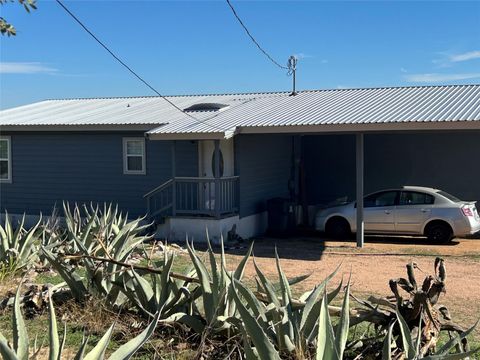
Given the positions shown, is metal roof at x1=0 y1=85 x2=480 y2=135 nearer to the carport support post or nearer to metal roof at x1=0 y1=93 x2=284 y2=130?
metal roof at x1=0 y1=93 x2=284 y2=130

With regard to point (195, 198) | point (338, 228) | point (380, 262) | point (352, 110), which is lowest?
point (380, 262)

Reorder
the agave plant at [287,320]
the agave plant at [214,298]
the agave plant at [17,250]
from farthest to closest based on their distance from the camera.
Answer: the agave plant at [17,250]
the agave plant at [214,298]
the agave plant at [287,320]

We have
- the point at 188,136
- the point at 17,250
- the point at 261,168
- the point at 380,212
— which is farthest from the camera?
the point at 261,168

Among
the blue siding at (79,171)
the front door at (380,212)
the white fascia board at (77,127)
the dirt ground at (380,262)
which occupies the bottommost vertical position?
the dirt ground at (380,262)

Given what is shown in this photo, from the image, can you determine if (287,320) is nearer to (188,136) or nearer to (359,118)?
(359,118)

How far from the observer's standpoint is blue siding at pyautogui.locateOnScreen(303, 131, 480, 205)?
690 inches

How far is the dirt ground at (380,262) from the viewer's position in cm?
914

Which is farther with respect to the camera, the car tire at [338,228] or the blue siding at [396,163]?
the blue siding at [396,163]

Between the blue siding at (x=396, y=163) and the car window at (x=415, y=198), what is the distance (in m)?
Answer: 3.27

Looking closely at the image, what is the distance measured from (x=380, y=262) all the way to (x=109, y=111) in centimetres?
1076

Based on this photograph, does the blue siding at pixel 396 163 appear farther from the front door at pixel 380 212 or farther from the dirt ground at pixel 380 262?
the front door at pixel 380 212

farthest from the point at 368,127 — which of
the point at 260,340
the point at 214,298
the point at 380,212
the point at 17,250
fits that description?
the point at 260,340

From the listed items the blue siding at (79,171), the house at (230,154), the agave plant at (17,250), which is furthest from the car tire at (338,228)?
the agave plant at (17,250)

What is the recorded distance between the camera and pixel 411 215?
14898 millimetres
